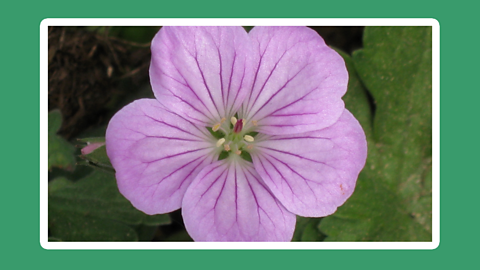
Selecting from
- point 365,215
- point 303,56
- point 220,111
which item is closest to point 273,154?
point 220,111

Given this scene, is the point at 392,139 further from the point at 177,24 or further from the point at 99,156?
the point at 99,156

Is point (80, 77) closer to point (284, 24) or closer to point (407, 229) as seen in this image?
point (284, 24)

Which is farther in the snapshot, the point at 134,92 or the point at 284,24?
the point at 134,92

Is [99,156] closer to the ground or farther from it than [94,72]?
closer to the ground

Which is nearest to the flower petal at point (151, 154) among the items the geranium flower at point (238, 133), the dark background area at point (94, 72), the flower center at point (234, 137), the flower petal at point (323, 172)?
the geranium flower at point (238, 133)

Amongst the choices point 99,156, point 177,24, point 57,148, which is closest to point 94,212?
point 57,148

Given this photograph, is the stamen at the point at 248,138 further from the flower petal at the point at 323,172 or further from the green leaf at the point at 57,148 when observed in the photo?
the green leaf at the point at 57,148
